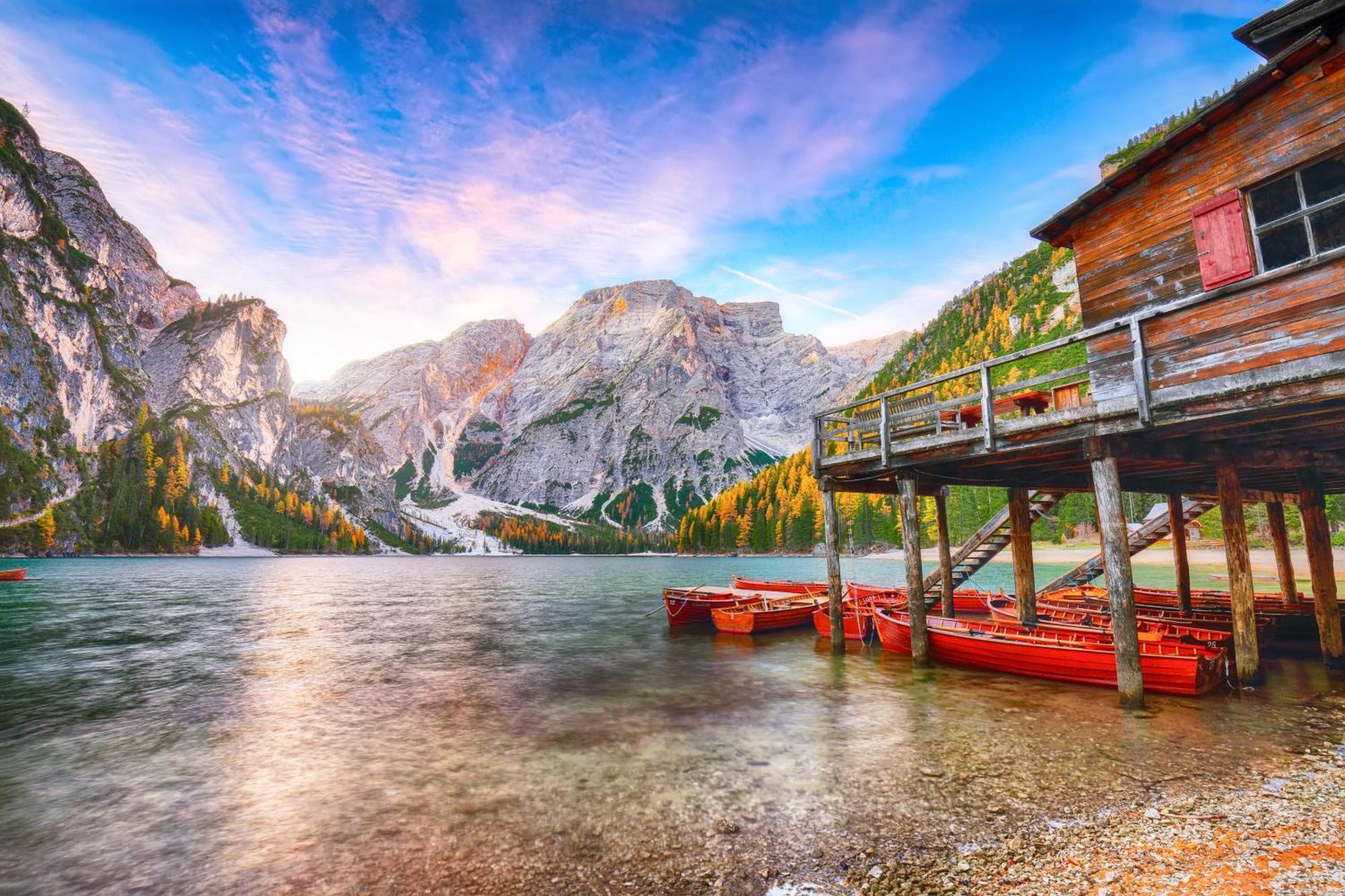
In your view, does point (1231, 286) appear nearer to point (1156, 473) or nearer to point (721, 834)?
point (1156, 473)

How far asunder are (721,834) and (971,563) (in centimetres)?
2199

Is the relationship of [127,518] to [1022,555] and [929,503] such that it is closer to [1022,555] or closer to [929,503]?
[929,503]

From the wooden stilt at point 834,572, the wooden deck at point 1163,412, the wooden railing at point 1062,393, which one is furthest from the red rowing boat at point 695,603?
the wooden deck at point 1163,412

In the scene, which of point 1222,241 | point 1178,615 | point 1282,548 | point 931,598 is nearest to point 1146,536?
point 1178,615

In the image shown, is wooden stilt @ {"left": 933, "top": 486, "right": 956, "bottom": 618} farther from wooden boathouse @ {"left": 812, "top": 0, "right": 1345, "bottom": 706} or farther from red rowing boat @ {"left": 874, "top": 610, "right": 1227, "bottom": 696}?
wooden boathouse @ {"left": 812, "top": 0, "right": 1345, "bottom": 706}

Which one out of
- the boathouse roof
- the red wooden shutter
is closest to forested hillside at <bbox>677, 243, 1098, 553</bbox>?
the boathouse roof

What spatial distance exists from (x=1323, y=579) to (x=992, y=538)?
30.5 ft

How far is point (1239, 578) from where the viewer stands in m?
16.0

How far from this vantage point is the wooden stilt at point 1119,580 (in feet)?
48.4

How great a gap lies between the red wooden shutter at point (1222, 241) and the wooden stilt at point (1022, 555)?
1081 centimetres

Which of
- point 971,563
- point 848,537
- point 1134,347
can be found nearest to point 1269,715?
point 1134,347

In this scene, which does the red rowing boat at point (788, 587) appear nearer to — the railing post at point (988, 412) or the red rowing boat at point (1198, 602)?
the red rowing boat at point (1198, 602)

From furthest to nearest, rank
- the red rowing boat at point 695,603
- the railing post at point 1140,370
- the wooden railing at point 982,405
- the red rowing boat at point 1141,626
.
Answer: the red rowing boat at point 695,603 → the red rowing boat at point 1141,626 → the wooden railing at point 982,405 → the railing post at point 1140,370

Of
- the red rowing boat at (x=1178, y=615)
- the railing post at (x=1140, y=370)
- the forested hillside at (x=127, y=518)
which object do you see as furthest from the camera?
the forested hillside at (x=127, y=518)
